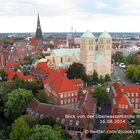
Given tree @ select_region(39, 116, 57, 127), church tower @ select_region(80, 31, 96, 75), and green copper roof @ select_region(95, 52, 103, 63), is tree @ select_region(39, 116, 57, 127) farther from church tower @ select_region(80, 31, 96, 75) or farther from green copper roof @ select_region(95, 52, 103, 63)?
green copper roof @ select_region(95, 52, 103, 63)

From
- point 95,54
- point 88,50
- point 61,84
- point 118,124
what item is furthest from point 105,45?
point 118,124

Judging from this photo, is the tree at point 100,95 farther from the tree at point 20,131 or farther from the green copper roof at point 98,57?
the green copper roof at point 98,57

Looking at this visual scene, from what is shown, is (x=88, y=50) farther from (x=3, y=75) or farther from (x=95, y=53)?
(x=3, y=75)

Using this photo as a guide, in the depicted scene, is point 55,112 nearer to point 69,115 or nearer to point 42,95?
point 69,115

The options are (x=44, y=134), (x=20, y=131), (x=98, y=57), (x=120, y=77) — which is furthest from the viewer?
(x=120, y=77)

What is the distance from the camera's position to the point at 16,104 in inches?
1880

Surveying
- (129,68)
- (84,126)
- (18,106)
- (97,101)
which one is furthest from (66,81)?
(129,68)

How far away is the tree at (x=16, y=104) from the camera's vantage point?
47469 mm

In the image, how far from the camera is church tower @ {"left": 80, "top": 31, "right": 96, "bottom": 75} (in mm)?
79312

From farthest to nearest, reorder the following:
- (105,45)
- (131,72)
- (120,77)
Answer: (120,77), (131,72), (105,45)

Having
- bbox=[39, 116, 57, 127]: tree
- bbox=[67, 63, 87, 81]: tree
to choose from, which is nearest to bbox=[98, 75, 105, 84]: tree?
bbox=[67, 63, 87, 81]: tree

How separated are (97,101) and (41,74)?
27.1 m

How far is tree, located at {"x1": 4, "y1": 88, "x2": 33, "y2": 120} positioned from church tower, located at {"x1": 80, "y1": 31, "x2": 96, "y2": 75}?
111 ft

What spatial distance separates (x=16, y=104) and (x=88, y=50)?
36607 mm
